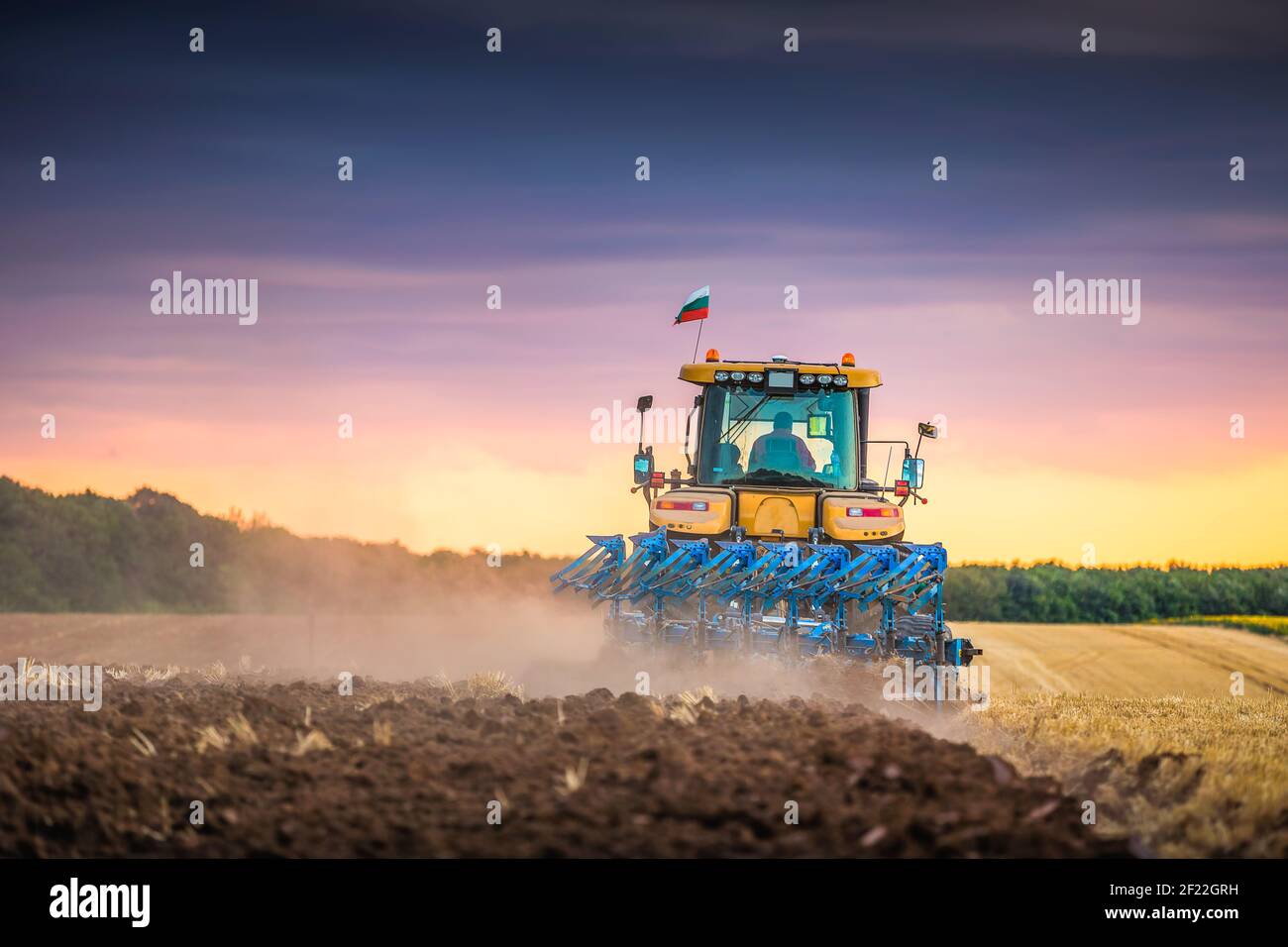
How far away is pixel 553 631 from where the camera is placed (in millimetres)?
23562

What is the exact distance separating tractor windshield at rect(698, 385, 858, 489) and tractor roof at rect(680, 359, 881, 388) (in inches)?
9.2

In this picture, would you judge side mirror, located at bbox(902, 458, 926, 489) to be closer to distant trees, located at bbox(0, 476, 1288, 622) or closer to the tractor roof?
the tractor roof

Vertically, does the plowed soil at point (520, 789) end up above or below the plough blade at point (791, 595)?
below

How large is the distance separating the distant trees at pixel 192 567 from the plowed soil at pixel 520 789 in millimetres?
19988

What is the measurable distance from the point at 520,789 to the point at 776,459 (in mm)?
8789

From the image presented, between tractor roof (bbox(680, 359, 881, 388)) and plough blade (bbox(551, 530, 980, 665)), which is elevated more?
tractor roof (bbox(680, 359, 881, 388))

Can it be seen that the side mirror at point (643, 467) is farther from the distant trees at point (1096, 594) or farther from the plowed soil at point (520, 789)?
the distant trees at point (1096, 594)

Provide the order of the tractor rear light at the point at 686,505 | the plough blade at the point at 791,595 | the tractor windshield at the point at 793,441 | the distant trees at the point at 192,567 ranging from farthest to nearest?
the distant trees at the point at 192,567 → the tractor windshield at the point at 793,441 → the tractor rear light at the point at 686,505 → the plough blade at the point at 791,595

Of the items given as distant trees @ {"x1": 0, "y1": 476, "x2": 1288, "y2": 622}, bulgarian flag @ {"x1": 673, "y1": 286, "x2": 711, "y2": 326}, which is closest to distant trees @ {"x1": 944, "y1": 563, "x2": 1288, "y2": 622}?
distant trees @ {"x1": 0, "y1": 476, "x2": 1288, "y2": 622}

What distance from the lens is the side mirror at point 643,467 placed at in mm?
17141

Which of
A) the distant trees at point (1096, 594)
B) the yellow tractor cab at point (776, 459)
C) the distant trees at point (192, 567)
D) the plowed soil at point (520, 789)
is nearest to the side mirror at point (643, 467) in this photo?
the yellow tractor cab at point (776, 459)

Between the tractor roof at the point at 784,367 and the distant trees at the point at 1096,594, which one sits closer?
the tractor roof at the point at 784,367

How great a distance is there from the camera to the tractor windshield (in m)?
16.5

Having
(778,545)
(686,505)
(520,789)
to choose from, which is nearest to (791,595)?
(778,545)
